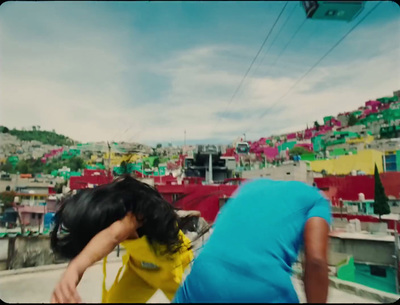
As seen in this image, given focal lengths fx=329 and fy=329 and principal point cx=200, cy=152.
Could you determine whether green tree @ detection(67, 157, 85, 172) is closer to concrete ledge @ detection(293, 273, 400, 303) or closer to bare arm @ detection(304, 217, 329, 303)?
concrete ledge @ detection(293, 273, 400, 303)

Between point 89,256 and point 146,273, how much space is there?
0.58m

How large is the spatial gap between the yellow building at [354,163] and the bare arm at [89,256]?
2705cm

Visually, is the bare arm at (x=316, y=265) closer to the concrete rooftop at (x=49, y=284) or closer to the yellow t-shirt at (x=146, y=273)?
the yellow t-shirt at (x=146, y=273)

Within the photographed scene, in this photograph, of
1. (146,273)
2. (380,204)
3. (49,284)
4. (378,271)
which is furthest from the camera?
(380,204)

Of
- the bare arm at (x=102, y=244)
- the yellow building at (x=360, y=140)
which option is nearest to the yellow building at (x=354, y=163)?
the yellow building at (x=360, y=140)

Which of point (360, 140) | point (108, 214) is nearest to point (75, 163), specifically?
point (360, 140)

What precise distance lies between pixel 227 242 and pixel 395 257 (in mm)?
10222

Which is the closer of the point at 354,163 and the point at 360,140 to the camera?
the point at 354,163

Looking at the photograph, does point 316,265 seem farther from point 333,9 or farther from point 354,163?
point 354,163

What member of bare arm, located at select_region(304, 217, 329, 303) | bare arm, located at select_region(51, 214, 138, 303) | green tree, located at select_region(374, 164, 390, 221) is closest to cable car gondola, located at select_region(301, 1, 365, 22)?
bare arm, located at select_region(304, 217, 329, 303)

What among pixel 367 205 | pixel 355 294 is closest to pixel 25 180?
pixel 367 205

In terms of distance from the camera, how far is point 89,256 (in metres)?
0.66

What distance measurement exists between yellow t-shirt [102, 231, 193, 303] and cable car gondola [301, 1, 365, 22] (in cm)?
96

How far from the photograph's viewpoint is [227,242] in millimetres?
→ 730
